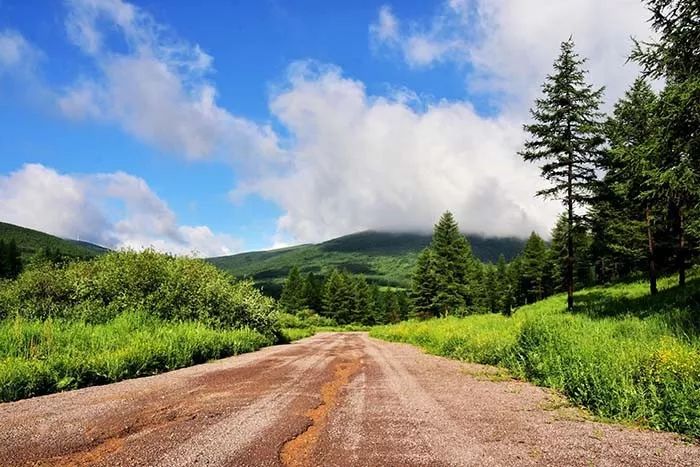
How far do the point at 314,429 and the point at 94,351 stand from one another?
27.3 ft

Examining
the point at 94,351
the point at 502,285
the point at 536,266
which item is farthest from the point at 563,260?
the point at 94,351

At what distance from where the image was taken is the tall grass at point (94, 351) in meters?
8.04

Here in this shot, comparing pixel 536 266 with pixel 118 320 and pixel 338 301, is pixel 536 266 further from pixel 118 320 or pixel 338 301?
pixel 118 320

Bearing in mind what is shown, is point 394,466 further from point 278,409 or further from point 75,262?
point 75,262

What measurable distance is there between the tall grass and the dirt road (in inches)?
29.5

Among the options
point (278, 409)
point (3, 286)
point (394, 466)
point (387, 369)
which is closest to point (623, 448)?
point (394, 466)

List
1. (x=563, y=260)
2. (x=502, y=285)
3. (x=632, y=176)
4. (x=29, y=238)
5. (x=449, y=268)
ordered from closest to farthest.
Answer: (x=632, y=176) < (x=449, y=268) < (x=563, y=260) < (x=502, y=285) < (x=29, y=238)

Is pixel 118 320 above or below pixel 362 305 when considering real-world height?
above

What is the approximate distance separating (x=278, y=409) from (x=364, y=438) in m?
1.90

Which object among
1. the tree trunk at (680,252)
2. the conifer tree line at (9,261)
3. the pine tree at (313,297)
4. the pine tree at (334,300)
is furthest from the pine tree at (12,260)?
the tree trunk at (680,252)

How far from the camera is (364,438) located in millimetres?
4859

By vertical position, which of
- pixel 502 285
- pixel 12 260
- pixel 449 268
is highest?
pixel 12 260

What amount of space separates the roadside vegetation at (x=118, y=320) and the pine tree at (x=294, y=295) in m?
73.3

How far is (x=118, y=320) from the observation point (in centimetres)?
1538
